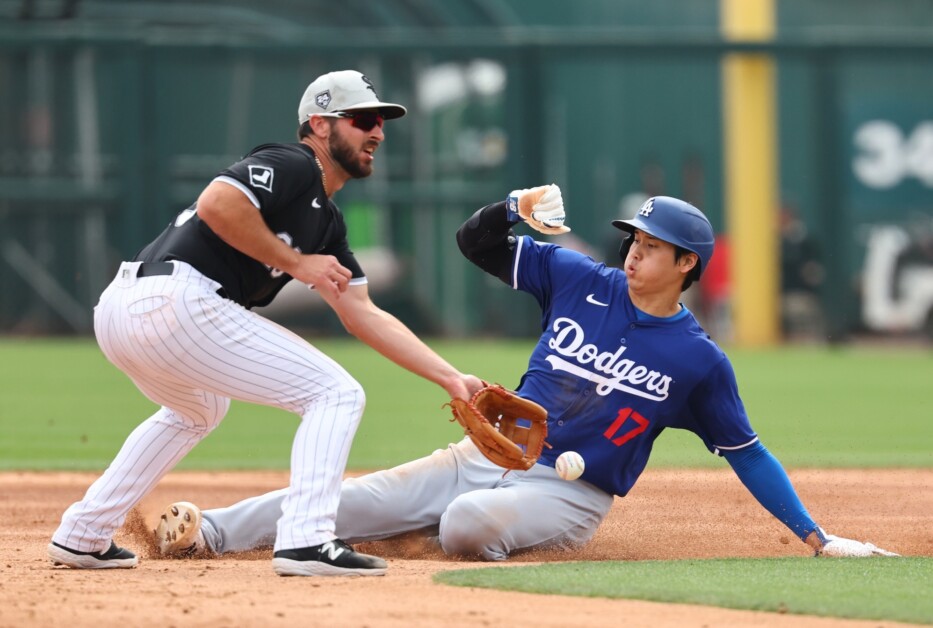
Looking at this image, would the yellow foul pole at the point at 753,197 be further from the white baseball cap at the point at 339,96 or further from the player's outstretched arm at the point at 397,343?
the white baseball cap at the point at 339,96

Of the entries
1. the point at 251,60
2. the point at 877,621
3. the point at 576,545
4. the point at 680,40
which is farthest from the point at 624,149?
the point at 877,621

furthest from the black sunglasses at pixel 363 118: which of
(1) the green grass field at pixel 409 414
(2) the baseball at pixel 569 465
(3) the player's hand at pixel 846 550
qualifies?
(1) the green grass field at pixel 409 414

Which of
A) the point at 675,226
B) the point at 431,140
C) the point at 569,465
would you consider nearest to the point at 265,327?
the point at 569,465

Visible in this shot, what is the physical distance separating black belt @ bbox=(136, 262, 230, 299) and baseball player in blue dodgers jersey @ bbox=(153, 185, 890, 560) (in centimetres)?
90

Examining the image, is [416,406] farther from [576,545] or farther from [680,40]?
[680,40]

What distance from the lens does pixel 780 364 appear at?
14.2 meters

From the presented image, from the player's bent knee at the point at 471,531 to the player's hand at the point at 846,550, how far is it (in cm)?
107

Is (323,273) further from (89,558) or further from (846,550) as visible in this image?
(846,550)

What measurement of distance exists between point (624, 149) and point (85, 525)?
15.1 m

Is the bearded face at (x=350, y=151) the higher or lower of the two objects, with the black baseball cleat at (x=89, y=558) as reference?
higher

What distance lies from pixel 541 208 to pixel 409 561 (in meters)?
1.26

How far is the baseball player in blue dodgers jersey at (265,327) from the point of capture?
4.25 m

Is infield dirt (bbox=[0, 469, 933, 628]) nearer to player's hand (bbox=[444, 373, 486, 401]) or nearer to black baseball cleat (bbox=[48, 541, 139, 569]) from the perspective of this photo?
black baseball cleat (bbox=[48, 541, 139, 569])

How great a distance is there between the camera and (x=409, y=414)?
1013cm
